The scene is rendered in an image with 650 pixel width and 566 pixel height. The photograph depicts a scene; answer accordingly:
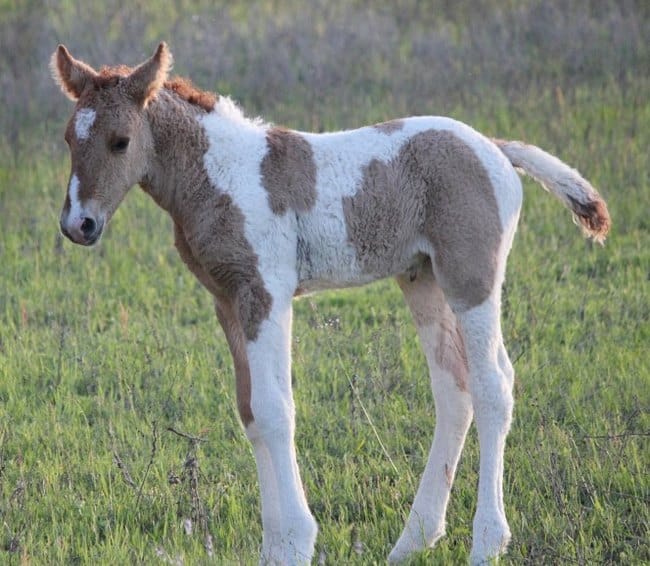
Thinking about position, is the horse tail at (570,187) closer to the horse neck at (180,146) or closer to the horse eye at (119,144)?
the horse neck at (180,146)

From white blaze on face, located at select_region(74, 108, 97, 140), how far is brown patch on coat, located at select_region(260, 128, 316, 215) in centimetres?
70

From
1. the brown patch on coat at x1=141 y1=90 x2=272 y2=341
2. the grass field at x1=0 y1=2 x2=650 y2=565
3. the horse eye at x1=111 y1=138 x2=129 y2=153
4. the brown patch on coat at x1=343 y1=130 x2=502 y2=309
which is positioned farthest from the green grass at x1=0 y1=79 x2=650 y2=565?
the horse eye at x1=111 y1=138 x2=129 y2=153

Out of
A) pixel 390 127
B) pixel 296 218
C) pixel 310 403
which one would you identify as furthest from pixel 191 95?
pixel 310 403

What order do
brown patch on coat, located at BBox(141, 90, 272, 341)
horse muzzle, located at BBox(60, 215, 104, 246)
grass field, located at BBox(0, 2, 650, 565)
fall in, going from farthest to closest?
grass field, located at BBox(0, 2, 650, 565) < brown patch on coat, located at BBox(141, 90, 272, 341) < horse muzzle, located at BBox(60, 215, 104, 246)

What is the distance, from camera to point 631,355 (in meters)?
6.45

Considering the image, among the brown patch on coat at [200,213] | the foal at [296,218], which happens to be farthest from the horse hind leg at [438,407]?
the brown patch on coat at [200,213]

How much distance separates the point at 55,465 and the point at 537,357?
9.14 feet

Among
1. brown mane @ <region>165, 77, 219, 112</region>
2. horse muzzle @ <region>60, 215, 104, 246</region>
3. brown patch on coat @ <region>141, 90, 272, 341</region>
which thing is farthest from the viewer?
brown mane @ <region>165, 77, 219, 112</region>

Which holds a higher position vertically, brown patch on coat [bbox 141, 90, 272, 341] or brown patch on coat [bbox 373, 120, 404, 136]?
brown patch on coat [bbox 373, 120, 404, 136]

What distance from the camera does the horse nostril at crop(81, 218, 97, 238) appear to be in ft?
14.3

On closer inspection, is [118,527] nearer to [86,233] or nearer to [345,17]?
[86,233]

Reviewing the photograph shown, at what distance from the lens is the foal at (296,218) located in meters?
4.43

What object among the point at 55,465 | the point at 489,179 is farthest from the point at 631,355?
the point at 55,465

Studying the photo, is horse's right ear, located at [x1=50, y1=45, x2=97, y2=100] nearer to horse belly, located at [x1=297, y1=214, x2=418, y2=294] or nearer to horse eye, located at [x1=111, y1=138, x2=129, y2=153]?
horse eye, located at [x1=111, y1=138, x2=129, y2=153]
